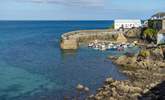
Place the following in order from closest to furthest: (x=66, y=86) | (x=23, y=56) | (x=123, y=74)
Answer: (x=66, y=86), (x=123, y=74), (x=23, y=56)

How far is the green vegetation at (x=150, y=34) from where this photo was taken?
104 metres

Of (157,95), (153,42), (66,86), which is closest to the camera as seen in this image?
(157,95)

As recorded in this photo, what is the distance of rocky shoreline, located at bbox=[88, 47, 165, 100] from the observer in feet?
152

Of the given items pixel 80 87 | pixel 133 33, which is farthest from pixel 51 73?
pixel 133 33

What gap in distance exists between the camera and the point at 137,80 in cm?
5716

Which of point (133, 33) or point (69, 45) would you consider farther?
point (133, 33)

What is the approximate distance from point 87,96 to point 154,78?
14376 millimetres

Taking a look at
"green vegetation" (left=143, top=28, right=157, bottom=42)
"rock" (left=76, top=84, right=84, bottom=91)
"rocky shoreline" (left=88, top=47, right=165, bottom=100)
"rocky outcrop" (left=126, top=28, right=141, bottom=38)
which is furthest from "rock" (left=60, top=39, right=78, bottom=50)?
"rock" (left=76, top=84, right=84, bottom=91)

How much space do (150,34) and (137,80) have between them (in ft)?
173

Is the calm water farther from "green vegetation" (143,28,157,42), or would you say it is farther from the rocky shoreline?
"green vegetation" (143,28,157,42)

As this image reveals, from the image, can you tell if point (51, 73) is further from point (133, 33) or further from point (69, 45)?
point (133, 33)

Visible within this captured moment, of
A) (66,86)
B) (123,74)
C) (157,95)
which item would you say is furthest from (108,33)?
(157,95)

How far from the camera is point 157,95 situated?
44969 millimetres

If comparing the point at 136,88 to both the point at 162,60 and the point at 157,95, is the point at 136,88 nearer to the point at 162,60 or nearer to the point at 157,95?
the point at 157,95
